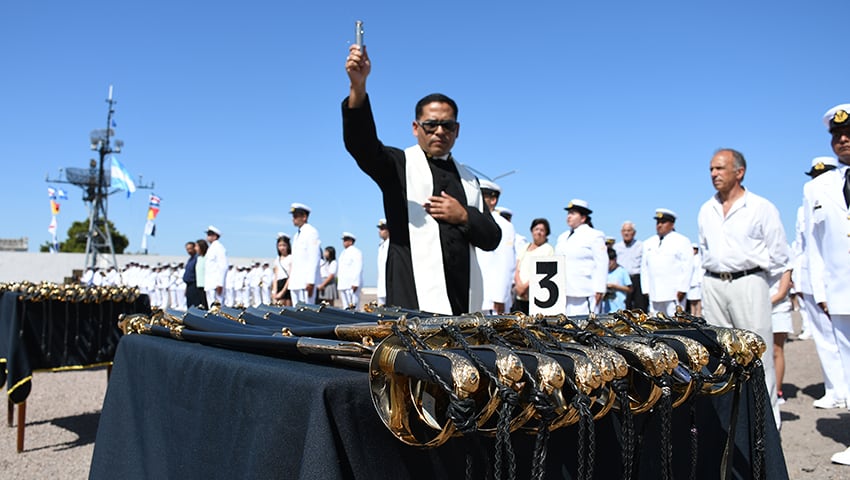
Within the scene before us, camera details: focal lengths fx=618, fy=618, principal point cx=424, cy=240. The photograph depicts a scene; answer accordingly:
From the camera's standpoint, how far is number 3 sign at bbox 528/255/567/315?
2243 millimetres

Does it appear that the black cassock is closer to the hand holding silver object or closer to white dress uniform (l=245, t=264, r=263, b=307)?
the hand holding silver object

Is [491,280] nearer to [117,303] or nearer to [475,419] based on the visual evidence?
[117,303]

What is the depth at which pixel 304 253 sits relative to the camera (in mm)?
10469

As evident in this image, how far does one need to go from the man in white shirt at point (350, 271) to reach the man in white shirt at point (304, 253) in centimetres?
515

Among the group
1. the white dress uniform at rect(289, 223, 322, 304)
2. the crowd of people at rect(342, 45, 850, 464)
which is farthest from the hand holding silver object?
the white dress uniform at rect(289, 223, 322, 304)

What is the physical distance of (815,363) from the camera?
27.4 ft

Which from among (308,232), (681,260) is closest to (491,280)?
(681,260)

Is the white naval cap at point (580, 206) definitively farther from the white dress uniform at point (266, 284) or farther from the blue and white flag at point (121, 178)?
the blue and white flag at point (121, 178)

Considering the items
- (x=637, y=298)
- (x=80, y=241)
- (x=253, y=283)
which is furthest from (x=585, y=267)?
(x=80, y=241)

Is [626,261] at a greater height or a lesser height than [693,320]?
greater

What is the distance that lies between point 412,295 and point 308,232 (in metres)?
8.37

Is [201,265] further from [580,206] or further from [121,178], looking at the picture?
[121,178]

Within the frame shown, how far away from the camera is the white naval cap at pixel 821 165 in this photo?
7.45 meters

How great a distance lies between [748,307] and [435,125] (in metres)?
2.79
